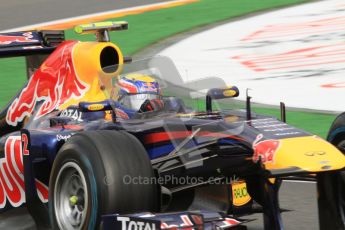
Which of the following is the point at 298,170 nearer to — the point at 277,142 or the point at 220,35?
the point at 277,142

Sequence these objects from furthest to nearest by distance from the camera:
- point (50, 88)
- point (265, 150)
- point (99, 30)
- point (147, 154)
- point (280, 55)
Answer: point (280, 55) < point (99, 30) < point (50, 88) < point (147, 154) < point (265, 150)

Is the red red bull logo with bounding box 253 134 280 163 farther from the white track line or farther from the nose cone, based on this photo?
the white track line

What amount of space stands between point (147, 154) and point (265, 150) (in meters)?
0.80

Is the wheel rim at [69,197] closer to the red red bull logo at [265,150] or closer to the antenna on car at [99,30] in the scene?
the red red bull logo at [265,150]

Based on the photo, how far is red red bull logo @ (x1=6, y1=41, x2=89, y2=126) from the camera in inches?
324

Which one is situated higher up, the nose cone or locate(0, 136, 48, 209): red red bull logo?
the nose cone

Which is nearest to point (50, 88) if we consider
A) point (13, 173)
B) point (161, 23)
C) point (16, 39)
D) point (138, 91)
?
point (16, 39)

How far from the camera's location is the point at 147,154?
6465mm

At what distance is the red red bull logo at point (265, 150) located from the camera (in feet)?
20.3

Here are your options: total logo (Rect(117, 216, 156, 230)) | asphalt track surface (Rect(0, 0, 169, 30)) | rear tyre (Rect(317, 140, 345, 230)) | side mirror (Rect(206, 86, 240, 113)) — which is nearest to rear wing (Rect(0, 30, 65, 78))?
side mirror (Rect(206, 86, 240, 113))

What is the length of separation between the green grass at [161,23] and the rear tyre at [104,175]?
6.79 m

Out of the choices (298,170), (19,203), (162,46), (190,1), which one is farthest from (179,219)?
(190,1)

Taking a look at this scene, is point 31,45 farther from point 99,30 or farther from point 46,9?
point 46,9

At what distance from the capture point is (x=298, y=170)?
595cm
